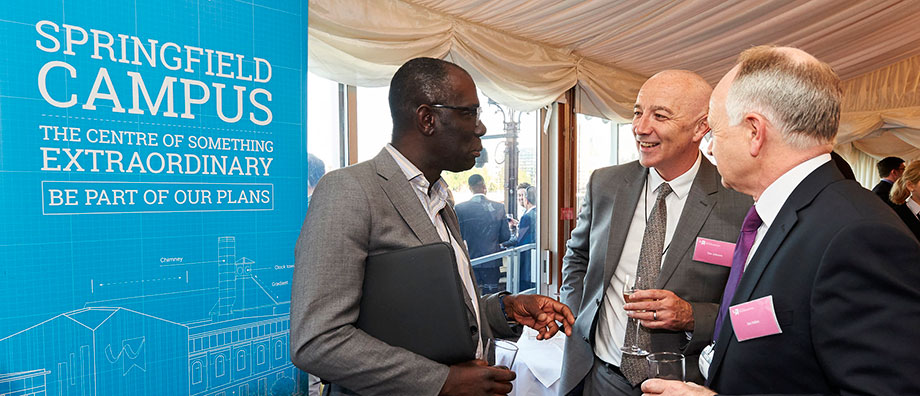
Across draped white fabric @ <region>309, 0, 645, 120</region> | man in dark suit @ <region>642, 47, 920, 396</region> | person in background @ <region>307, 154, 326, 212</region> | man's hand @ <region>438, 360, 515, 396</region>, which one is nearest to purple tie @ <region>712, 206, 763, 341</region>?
man in dark suit @ <region>642, 47, 920, 396</region>

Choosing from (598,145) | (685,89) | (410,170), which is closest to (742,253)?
(685,89)

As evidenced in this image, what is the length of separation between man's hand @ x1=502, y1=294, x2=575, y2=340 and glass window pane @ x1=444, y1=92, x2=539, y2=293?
2.58 metres

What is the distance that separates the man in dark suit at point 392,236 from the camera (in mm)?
1078

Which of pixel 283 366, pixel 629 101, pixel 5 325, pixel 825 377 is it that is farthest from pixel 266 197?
pixel 629 101

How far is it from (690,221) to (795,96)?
679 millimetres

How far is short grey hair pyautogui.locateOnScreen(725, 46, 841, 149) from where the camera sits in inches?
38.7

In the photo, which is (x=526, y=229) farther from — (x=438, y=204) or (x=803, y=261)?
(x=803, y=261)

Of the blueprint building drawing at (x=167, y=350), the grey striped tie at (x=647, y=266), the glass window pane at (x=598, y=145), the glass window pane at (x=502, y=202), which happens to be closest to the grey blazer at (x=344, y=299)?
the grey striped tie at (x=647, y=266)

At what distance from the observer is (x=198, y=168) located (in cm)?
178

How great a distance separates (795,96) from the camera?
3.24ft

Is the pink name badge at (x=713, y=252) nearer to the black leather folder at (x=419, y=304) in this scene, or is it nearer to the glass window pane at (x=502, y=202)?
the black leather folder at (x=419, y=304)

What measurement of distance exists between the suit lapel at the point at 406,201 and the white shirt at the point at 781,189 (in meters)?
0.67

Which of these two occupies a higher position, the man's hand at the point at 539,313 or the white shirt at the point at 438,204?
the white shirt at the point at 438,204

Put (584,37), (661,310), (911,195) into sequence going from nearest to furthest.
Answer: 1. (661,310)
2. (584,37)
3. (911,195)
